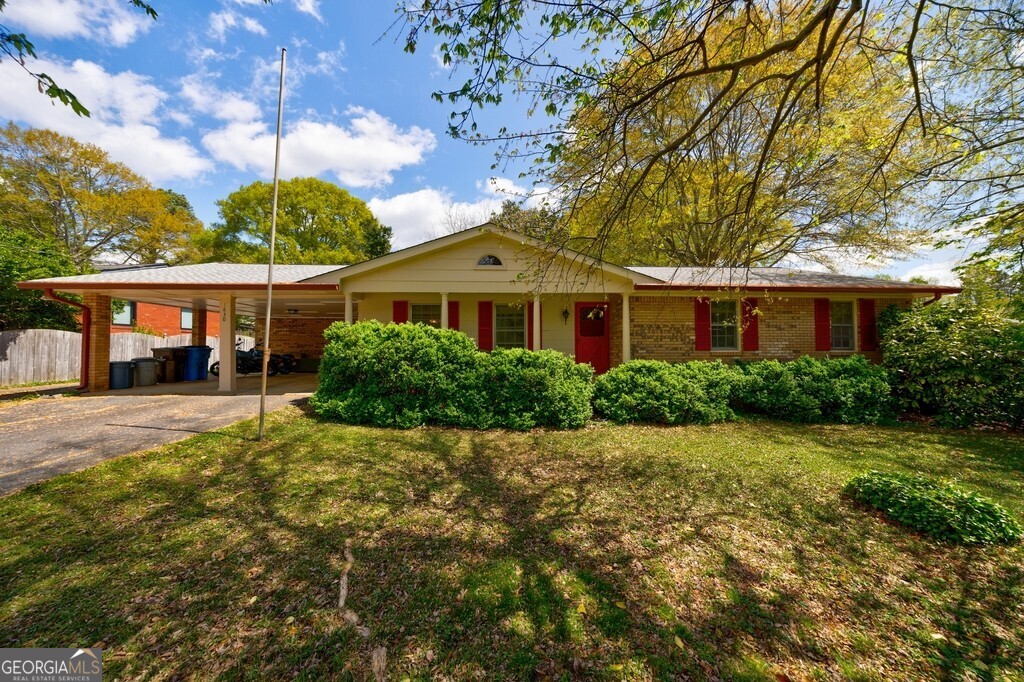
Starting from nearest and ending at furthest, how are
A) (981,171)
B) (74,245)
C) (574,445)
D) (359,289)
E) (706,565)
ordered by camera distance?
(706,565) < (574,445) < (981,171) < (359,289) < (74,245)

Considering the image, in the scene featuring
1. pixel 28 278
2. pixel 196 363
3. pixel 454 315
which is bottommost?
pixel 196 363

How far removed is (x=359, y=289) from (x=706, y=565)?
9.29 meters

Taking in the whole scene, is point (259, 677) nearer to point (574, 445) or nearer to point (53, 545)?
point (53, 545)

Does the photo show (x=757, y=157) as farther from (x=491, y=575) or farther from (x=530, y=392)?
(x=491, y=575)

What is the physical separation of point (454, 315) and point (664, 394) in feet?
21.9

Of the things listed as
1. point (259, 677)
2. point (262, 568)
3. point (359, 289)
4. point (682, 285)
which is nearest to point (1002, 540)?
point (259, 677)

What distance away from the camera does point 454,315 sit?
11898 millimetres

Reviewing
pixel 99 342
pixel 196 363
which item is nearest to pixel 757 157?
pixel 99 342

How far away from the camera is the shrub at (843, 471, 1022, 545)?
11.2 ft

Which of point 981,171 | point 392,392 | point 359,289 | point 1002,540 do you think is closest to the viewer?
point 1002,540

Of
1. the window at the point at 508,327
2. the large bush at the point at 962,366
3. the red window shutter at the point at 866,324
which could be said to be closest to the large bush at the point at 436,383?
the window at the point at 508,327

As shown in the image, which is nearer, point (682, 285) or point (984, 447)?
point (984, 447)

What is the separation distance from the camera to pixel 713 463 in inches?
214

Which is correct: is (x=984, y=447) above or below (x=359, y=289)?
below
